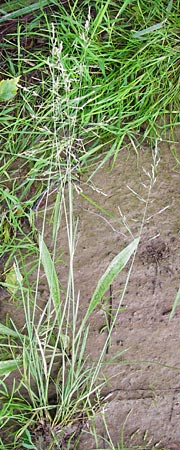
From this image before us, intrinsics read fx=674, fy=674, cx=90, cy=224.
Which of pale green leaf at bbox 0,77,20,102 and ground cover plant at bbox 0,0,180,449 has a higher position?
pale green leaf at bbox 0,77,20,102

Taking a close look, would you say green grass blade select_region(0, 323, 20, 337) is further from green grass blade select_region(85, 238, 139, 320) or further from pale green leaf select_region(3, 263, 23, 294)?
green grass blade select_region(85, 238, 139, 320)

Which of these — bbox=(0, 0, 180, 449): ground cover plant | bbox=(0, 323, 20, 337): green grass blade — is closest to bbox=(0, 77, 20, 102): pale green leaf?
bbox=(0, 0, 180, 449): ground cover plant

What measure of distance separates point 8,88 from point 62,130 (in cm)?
19

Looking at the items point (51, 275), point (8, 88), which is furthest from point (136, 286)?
point (8, 88)

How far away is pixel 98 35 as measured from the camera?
6.58ft

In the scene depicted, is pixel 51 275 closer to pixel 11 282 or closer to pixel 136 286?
pixel 11 282

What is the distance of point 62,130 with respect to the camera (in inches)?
77.3

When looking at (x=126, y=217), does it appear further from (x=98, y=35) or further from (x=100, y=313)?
(x=98, y=35)

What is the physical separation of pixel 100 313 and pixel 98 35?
822 mm

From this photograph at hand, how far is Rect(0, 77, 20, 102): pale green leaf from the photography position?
6.26 ft

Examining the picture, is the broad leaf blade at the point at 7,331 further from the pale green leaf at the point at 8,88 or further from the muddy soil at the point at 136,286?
the pale green leaf at the point at 8,88

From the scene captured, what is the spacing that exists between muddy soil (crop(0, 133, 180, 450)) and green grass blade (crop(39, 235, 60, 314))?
11cm

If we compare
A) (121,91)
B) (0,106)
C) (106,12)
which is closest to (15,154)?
(0,106)

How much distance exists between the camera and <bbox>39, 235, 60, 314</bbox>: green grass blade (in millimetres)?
1834
